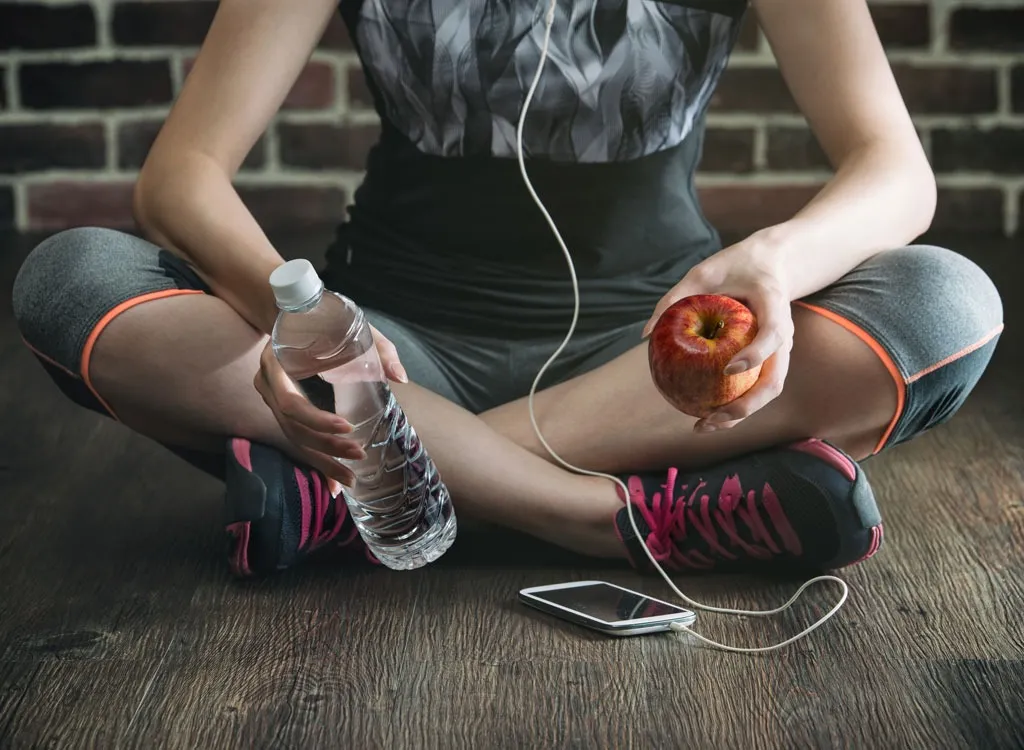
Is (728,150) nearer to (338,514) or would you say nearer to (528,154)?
(528,154)

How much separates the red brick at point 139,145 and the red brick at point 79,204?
0.05 m

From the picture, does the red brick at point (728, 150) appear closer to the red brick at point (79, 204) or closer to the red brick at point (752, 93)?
the red brick at point (752, 93)

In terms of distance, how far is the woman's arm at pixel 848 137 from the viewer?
1.12m

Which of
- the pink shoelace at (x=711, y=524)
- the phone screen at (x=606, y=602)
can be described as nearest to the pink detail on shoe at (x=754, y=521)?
the pink shoelace at (x=711, y=524)

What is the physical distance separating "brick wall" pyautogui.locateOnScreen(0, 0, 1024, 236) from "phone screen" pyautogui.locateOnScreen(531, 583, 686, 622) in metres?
1.55

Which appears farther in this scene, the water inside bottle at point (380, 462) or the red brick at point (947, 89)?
the red brick at point (947, 89)

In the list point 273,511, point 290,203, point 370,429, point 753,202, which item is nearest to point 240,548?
point 273,511

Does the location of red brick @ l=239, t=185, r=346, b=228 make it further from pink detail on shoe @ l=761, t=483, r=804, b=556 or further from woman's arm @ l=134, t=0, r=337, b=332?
pink detail on shoe @ l=761, t=483, r=804, b=556

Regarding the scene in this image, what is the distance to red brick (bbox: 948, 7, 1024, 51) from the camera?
2.48m

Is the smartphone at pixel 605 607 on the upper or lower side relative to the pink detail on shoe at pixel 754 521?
lower

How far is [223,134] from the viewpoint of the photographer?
1.20 meters

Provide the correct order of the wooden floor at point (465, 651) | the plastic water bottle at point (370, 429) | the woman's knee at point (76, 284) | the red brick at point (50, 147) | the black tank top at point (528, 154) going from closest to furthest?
Answer: the wooden floor at point (465, 651) < the plastic water bottle at point (370, 429) < the woman's knee at point (76, 284) < the black tank top at point (528, 154) < the red brick at point (50, 147)

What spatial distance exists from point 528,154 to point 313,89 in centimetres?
133

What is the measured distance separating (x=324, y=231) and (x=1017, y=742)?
1.83 metres
